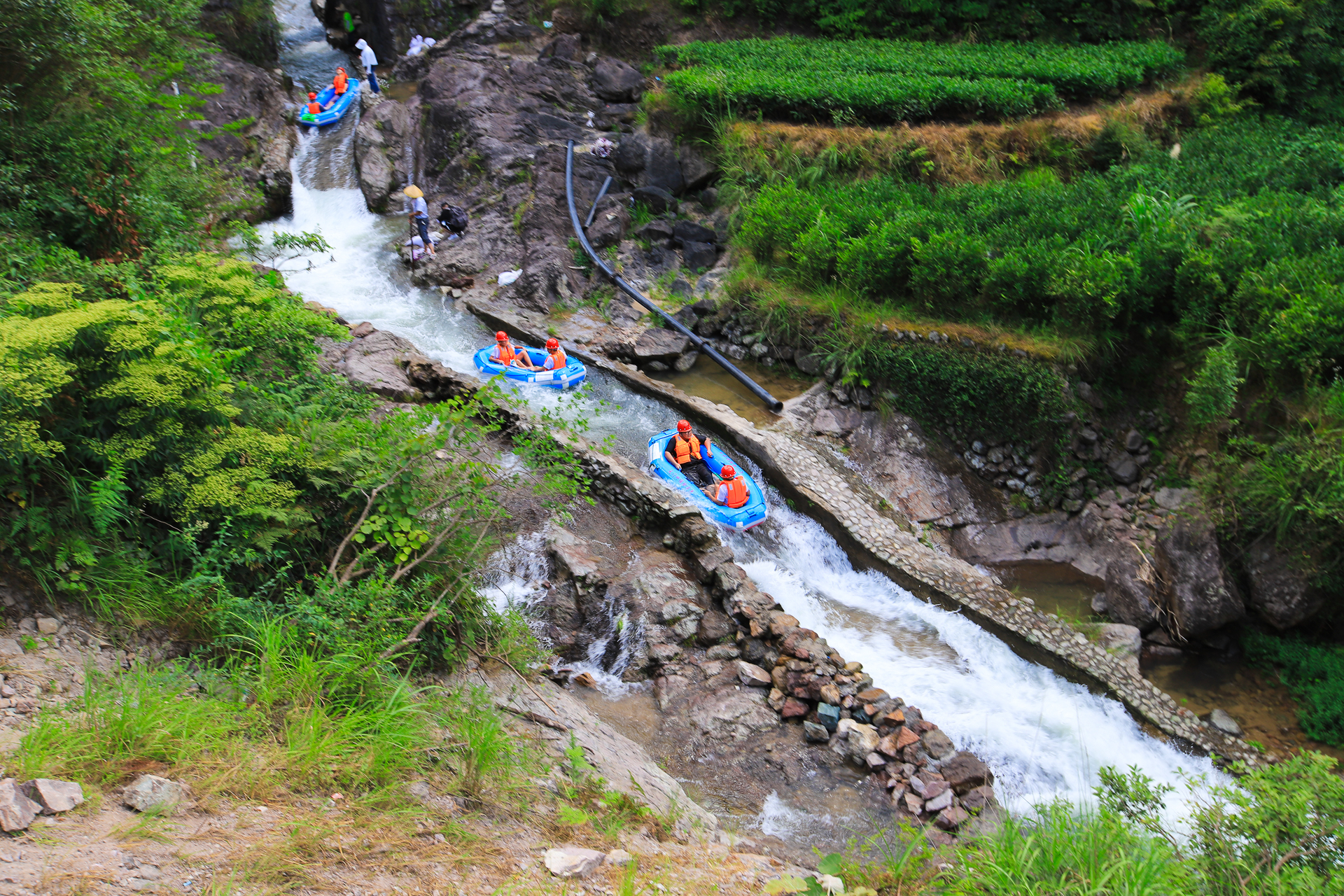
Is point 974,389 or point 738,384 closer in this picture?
point 974,389

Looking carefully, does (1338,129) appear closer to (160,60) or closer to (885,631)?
(885,631)

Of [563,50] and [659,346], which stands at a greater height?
[563,50]

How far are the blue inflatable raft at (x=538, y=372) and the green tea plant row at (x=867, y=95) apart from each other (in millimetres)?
7158

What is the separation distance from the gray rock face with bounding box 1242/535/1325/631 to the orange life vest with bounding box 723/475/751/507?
5.68m

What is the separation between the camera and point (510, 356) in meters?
12.2

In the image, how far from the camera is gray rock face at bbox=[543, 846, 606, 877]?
391cm

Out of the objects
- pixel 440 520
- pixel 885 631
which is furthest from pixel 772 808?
pixel 440 520

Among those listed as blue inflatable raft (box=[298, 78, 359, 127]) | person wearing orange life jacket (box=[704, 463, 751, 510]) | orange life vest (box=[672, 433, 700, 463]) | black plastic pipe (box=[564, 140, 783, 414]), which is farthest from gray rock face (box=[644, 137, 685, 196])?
person wearing orange life jacket (box=[704, 463, 751, 510])

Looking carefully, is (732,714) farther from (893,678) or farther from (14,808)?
(14,808)

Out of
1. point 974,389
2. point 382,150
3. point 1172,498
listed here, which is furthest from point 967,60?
point 382,150

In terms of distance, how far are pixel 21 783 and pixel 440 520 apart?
2968 mm

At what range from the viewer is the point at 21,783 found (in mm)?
3395

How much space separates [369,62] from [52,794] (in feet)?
70.1

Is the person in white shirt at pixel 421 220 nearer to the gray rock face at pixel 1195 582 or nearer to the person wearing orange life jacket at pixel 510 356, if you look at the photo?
the person wearing orange life jacket at pixel 510 356
